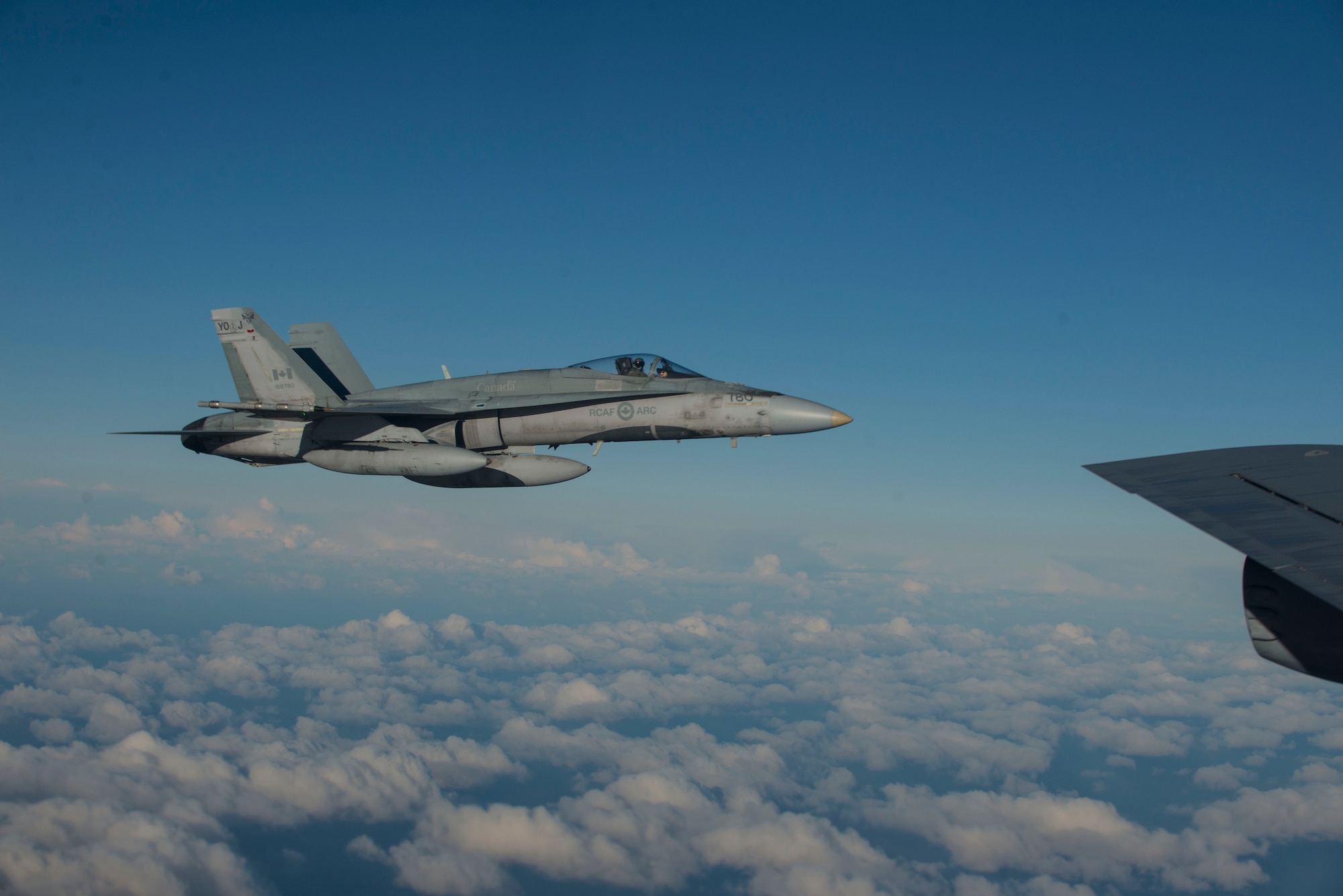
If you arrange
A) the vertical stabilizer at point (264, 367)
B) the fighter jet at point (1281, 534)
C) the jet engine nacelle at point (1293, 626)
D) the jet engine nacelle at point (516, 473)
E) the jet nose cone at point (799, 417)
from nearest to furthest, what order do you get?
the fighter jet at point (1281, 534) < the jet engine nacelle at point (1293, 626) < the jet nose cone at point (799, 417) < the jet engine nacelle at point (516, 473) < the vertical stabilizer at point (264, 367)

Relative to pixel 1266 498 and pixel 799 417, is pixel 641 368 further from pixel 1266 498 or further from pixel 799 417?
pixel 1266 498

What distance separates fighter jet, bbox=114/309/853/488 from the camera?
20.0 meters

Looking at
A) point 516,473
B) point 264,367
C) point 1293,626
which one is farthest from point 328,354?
point 1293,626

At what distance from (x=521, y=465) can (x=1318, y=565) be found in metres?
17.8

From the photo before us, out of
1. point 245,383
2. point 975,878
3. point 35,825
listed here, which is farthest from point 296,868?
point 245,383

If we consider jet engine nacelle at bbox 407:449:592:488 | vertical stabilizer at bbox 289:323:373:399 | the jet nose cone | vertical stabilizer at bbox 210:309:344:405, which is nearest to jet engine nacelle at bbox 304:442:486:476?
jet engine nacelle at bbox 407:449:592:488

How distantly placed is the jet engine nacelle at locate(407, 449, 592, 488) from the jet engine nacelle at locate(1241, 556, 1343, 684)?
1567cm

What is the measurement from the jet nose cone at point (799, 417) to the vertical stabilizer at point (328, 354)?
16.2 metres

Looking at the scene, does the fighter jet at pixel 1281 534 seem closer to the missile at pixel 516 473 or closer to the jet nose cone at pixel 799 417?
the jet nose cone at pixel 799 417

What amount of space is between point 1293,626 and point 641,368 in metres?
16.3

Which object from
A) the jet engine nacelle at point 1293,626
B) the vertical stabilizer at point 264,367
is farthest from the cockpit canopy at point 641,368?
the jet engine nacelle at point 1293,626

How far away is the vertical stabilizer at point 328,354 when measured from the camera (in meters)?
27.0

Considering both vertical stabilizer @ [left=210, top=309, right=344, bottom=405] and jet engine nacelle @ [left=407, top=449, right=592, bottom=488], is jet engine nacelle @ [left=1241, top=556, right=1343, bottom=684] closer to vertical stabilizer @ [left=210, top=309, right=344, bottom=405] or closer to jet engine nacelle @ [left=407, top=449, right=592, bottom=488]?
jet engine nacelle @ [left=407, top=449, right=592, bottom=488]

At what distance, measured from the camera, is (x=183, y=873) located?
177625mm
